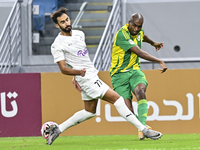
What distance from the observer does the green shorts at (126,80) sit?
6689mm

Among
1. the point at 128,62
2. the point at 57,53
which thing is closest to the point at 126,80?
the point at 128,62

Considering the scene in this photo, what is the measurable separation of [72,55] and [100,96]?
2.03 feet

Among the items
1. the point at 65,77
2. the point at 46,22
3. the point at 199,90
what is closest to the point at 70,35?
the point at 65,77

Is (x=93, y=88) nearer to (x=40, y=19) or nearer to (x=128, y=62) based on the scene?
(x=128, y=62)

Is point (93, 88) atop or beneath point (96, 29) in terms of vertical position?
beneath

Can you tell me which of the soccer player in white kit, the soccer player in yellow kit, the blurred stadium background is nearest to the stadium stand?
the blurred stadium background

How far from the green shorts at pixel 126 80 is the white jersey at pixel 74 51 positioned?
836 millimetres

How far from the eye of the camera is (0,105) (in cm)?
833

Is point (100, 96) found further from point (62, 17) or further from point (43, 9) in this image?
point (43, 9)

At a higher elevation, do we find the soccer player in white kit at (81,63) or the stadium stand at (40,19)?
the stadium stand at (40,19)

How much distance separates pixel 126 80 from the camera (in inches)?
266

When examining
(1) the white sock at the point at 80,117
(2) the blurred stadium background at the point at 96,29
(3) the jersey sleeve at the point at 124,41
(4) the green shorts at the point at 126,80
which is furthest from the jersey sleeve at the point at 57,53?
(2) the blurred stadium background at the point at 96,29

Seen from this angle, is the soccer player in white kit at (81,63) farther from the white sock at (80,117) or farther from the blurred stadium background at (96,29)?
the blurred stadium background at (96,29)

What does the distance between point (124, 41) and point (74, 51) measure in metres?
0.97
